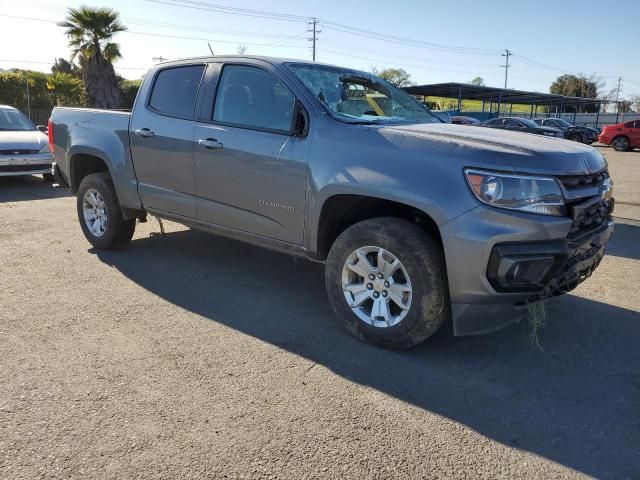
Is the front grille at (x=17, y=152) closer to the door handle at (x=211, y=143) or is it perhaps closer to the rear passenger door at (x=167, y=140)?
the rear passenger door at (x=167, y=140)

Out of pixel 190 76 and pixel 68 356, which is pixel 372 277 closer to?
pixel 68 356

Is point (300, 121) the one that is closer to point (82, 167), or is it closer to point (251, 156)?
point (251, 156)

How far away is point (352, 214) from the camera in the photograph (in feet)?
12.6

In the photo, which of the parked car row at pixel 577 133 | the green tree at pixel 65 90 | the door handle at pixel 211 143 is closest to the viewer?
the door handle at pixel 211 143

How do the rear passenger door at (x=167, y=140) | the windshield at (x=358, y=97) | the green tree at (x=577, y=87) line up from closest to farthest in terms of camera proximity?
the windshield at (x=358, y=97) < the rear passenger door at (x=167, y=140) < the green tree at (x=577, y=87)

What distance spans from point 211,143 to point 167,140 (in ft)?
2.07

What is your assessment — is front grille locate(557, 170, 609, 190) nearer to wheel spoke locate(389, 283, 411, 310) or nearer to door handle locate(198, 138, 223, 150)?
wheel spoke locate(389, 283, 411, 310)

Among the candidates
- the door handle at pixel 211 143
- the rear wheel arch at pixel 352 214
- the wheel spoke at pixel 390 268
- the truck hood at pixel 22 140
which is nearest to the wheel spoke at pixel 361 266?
the wheel spoke at pixel 390 268

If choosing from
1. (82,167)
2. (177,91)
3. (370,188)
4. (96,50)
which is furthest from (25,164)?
(96,50)

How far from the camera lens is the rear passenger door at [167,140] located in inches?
182

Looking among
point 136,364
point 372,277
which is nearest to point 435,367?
point 372,277

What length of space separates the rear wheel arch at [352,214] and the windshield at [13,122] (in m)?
9.97

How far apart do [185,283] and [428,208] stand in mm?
2586

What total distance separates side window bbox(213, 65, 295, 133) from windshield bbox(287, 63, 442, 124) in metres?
0.20
